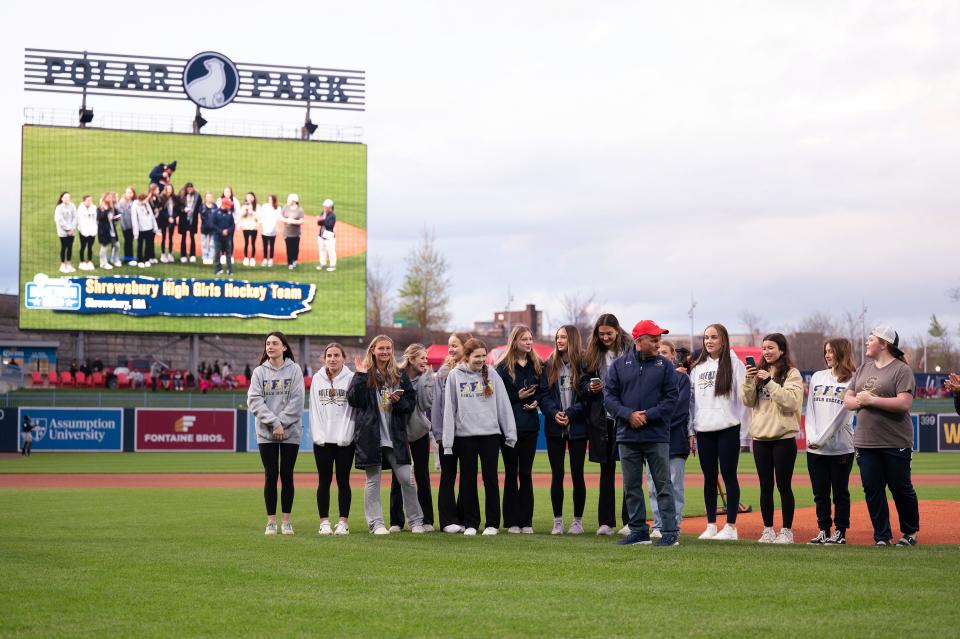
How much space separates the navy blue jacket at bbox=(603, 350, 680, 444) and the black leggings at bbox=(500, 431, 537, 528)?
5.20 feet

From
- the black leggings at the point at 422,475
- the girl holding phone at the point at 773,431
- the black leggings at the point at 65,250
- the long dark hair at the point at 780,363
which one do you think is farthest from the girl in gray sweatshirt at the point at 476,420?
the black leggings at the point at 65,250

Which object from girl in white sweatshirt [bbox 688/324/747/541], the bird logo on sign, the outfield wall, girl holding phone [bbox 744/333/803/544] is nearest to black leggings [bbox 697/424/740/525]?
girl in white sweatshirt [bbox 688/324/747/541]

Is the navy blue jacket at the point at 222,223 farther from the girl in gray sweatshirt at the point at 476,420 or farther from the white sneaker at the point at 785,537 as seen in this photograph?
the white sneaker at the point at 785,537

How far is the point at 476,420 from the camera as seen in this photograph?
36.4 feet

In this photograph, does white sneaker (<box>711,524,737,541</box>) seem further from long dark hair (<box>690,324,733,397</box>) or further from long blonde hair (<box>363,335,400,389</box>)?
long blonde hair (<box>363,335,400,389</box>)

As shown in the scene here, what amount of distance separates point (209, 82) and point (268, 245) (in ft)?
24.7

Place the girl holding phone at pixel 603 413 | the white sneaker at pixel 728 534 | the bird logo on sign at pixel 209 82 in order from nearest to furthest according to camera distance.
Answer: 1. the white sneaker at pixel 728 534
2. the girl holding phone at pixel 603 413
3. the bird logo on sign at pixel 209 82

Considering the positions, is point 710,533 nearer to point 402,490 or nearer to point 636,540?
point 636,540

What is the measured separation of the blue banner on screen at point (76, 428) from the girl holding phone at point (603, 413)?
26.0 meters

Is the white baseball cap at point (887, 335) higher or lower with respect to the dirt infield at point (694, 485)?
higher

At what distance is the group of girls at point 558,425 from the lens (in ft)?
33.3

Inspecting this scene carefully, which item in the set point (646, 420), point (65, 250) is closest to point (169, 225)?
point (65, 250)

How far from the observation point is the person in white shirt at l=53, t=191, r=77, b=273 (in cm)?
4234

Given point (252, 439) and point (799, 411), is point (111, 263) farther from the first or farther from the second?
point (799, 411)
